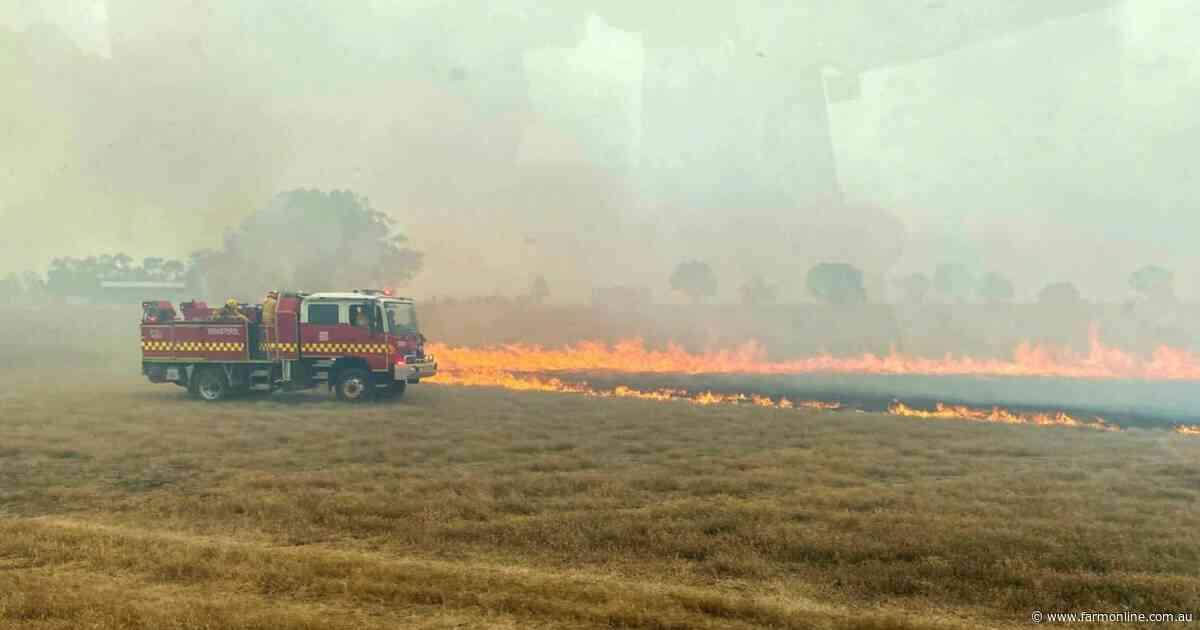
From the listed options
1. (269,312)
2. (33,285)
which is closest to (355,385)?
(269,312)

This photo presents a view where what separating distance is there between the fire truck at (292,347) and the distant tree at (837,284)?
7894 centimetres

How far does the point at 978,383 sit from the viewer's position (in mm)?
41469

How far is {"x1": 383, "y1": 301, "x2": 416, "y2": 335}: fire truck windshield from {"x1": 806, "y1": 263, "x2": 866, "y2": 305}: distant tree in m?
77.6

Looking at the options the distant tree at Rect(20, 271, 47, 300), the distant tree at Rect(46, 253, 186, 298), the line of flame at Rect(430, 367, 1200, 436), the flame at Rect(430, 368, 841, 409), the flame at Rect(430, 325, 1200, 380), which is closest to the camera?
the line of flame at Rect(430, 367, 1200, 436)

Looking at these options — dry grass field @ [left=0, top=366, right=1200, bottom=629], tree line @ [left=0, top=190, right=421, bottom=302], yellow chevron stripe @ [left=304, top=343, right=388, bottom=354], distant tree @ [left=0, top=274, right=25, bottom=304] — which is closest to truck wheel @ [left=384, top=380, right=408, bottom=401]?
yellow chevron stripe @ [left=304, top=343, right=388, bottom=354]

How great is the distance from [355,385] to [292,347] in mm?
2288

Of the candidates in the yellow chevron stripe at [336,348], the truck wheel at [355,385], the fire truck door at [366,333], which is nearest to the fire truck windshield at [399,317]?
the fire truck door at [366,333]

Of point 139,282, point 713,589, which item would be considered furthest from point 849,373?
point 139,282

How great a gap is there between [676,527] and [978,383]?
36507 millimetres

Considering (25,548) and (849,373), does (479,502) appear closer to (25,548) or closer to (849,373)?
(25,548)

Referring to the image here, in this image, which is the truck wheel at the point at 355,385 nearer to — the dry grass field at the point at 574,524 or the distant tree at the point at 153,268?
the dry grass field at the point at 574,524

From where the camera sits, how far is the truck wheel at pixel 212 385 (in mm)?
24453

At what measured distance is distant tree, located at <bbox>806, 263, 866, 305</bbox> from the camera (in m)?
95.1

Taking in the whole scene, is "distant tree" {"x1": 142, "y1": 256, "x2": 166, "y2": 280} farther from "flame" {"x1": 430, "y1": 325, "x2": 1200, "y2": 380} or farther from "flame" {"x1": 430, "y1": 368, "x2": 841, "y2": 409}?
"flame" {"x1": 430, "y1": 368, "x2": 841, "y2": 409}
